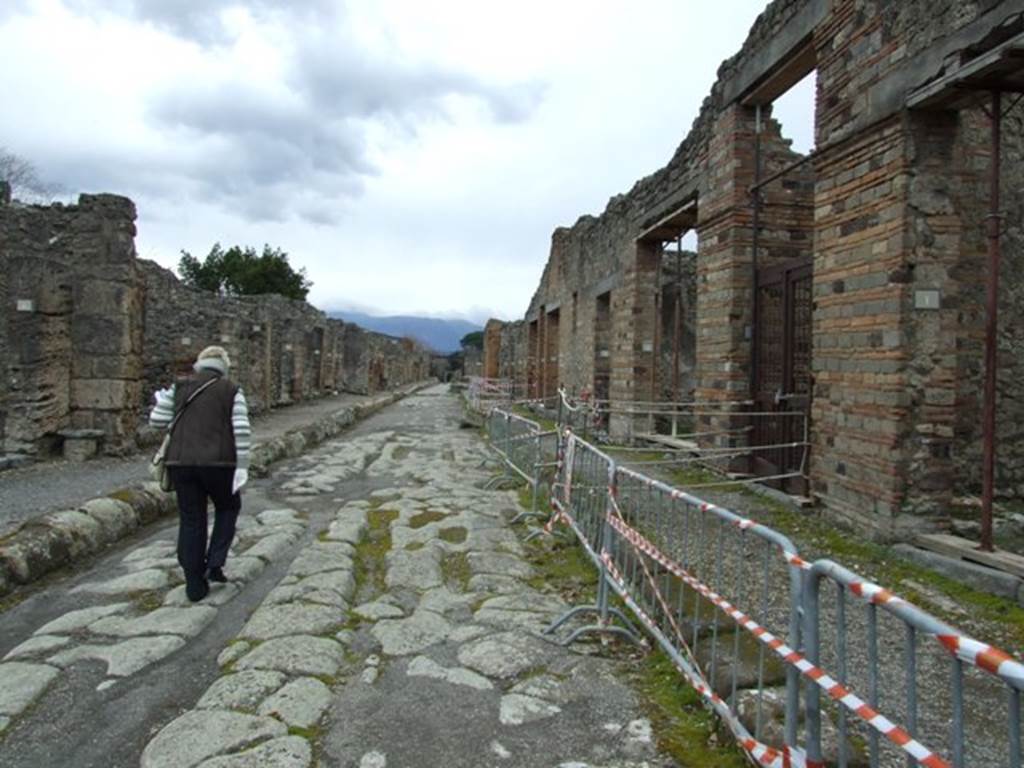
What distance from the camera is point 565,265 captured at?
62.3 ft

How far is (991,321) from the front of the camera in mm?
4723

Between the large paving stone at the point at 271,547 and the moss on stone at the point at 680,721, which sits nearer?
the moss on stone at the point at 680,721

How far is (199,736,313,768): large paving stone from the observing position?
2.57 m

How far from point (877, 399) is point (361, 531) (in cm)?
441

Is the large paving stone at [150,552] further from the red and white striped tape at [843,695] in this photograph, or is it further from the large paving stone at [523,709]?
the red and white striped tape at [843,695]

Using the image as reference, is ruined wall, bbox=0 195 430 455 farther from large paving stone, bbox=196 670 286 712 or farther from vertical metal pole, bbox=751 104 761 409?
vertical metal pole, bbox=751 104 761 409

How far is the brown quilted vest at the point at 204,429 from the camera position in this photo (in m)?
4.49

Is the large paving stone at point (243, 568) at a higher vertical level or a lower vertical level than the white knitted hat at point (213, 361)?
lower

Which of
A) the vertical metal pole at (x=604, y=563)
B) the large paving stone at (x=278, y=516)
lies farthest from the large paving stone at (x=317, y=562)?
the vertical metal pole at (x=604, y=563)

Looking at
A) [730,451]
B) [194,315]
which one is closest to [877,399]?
[730,451]

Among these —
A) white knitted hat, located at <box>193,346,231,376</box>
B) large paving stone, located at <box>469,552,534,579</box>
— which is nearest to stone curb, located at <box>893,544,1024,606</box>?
large paving stone, located at <box>469,552,534,579</box>

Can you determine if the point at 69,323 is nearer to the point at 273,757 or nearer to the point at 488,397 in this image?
the point at 273,757

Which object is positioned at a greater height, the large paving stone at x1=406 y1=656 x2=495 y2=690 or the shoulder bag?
the shoulder bag

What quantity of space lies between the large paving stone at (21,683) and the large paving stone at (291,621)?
2.95 feet
